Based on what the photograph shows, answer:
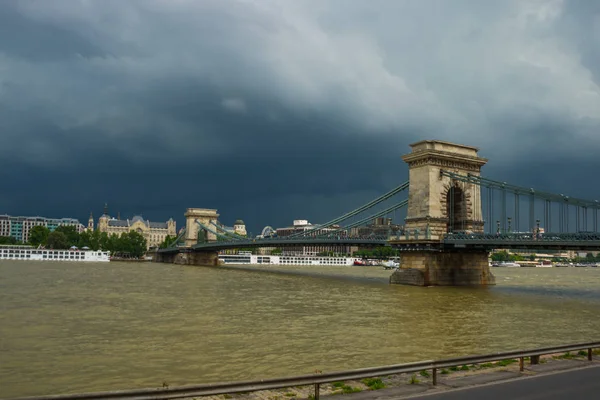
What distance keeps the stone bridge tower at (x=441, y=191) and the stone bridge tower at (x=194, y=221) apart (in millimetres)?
87370

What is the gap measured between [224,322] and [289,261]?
125 metres

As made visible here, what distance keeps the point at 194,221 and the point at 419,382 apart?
424ft

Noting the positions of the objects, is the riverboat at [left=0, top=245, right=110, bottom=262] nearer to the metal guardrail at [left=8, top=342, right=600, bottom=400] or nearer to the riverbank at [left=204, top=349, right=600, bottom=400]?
the riverbank at [left=204, top=349, right=600, bottom=400]

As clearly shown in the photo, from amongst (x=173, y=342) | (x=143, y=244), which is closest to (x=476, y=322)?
(x=173, y=342)

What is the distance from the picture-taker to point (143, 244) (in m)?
176

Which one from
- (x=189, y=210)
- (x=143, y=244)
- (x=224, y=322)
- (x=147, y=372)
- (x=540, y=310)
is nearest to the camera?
(x=147, y=372)

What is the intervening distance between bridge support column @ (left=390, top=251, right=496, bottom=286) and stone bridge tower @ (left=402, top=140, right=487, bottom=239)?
223cm

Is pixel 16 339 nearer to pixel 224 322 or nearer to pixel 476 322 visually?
pixel 224 322

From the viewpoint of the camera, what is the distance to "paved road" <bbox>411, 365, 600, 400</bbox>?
9742 mm

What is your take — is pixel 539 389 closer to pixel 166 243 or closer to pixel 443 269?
pixel 443 269

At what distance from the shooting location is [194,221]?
13688 centimetres

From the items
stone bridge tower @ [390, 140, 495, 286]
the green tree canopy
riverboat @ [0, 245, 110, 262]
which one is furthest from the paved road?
the green tree canopy

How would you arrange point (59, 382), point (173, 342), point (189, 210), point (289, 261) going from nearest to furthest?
point (59, 382), point (173, 342), point (189, 210), point (289, 261)

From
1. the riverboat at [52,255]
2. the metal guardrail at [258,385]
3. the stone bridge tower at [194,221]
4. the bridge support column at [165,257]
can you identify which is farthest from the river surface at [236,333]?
the bridge support column at [165,257]
